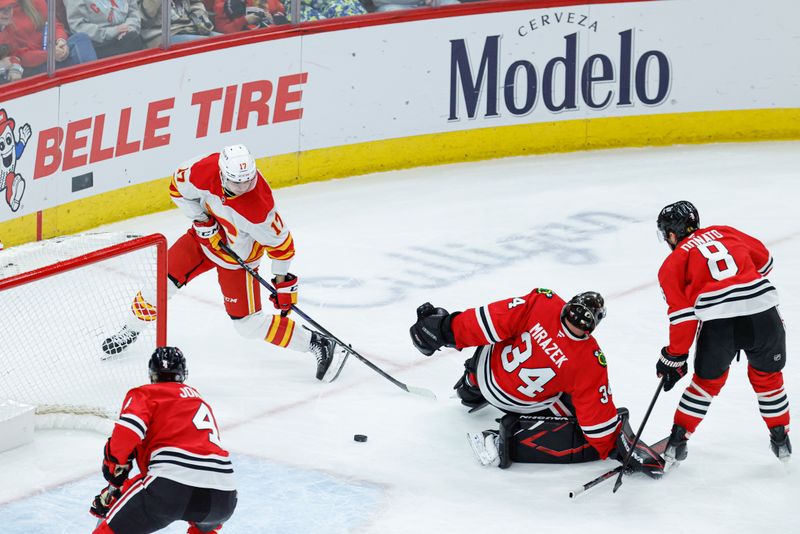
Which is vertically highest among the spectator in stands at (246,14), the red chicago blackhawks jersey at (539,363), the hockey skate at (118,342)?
the spectator in stands at (246,14)

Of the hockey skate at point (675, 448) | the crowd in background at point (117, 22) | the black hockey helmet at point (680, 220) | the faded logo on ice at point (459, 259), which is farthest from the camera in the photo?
the crowd in background at point (117, 22)

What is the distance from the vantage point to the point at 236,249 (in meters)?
5.48

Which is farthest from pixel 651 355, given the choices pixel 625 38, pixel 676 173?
pixel 625 38

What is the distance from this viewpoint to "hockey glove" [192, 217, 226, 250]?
17.8ft

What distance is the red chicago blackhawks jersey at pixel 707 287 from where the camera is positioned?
4.54m

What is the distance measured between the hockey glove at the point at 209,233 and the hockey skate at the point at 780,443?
2279 mm

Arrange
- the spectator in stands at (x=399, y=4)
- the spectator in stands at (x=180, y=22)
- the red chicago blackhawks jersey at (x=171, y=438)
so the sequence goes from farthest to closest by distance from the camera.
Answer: the spectator in stands at (x=399, y=4)
the spectator in stands at (x=180, y=22)
the red chicago blackhawks jersey at (x=171, y=438)

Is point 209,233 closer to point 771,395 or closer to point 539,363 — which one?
point 539,363

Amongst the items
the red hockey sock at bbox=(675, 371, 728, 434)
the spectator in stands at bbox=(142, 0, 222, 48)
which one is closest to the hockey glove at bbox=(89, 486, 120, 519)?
the red hockey sock at bbox=(675, 371, 728, 434)

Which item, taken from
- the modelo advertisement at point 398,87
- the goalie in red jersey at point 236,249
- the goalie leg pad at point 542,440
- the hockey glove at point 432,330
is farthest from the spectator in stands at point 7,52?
the goalie leg pad at point 542,440

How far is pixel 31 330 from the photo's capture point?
17.0ft

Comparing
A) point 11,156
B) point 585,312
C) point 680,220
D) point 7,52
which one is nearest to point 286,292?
point 585,312

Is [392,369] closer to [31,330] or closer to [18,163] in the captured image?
[31,330]

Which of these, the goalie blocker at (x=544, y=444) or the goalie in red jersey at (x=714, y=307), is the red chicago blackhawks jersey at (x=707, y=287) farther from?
the goalie blocker at (x=544, y=444)
